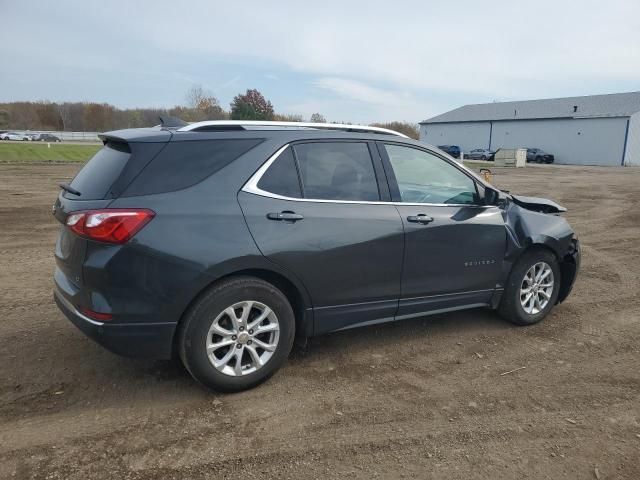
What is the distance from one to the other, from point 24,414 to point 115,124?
298ft

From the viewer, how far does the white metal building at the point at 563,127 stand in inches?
1962

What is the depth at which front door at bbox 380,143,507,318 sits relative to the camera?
4145 mm

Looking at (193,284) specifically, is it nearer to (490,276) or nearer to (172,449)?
(172,449)

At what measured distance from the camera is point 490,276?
464 centimetres

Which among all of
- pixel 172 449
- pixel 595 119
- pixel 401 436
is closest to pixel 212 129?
pixel 172 449

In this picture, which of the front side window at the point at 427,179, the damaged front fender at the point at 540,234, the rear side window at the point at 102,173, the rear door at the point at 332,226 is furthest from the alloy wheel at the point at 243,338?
the damaged front fender at the point at 540,234

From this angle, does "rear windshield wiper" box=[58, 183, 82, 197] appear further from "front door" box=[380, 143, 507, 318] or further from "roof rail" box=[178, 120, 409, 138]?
"front door" box=[380, 143, 507, 318]

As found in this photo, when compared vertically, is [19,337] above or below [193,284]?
below

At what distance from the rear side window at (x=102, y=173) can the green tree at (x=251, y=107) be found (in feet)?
179

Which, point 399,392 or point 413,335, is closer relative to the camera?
point 399,392

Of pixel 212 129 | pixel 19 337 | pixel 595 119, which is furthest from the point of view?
pixel 595 119

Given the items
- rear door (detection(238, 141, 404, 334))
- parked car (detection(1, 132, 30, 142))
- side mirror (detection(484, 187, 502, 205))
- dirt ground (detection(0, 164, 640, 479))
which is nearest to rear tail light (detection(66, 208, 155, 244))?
rear door (detection(238, 141, 404, 334))

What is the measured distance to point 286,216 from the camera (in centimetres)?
353

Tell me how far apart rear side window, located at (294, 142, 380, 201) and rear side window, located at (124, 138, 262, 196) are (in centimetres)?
46
